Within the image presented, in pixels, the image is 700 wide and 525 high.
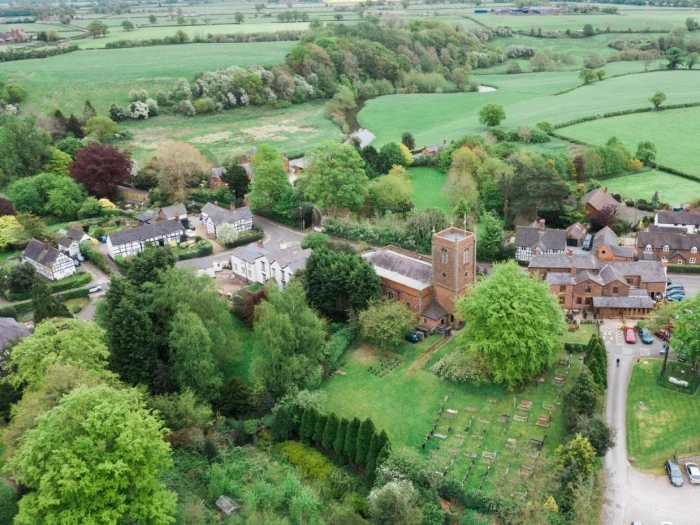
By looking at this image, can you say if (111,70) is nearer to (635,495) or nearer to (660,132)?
(660,132)

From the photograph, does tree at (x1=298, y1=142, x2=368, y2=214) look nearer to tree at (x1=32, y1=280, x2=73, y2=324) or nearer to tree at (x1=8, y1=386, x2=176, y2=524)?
tree at (x1=32, y1=280, x2=73, y2=324)

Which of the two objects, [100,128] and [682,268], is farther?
[100,128]

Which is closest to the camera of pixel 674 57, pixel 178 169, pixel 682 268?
pixel 682 268

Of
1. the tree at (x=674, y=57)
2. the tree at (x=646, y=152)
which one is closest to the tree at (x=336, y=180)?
the tree at (x=646, y=152)

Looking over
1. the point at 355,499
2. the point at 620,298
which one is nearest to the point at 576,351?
the point at 620,298

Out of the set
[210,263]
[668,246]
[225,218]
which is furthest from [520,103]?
[210,263]

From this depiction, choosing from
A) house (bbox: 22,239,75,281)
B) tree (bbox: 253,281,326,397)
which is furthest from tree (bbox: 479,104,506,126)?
house (bbox: 22,239,75,281)

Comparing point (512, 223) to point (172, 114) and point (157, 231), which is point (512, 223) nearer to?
point (157, 231)

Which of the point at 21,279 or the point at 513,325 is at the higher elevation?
the point at 513,325
